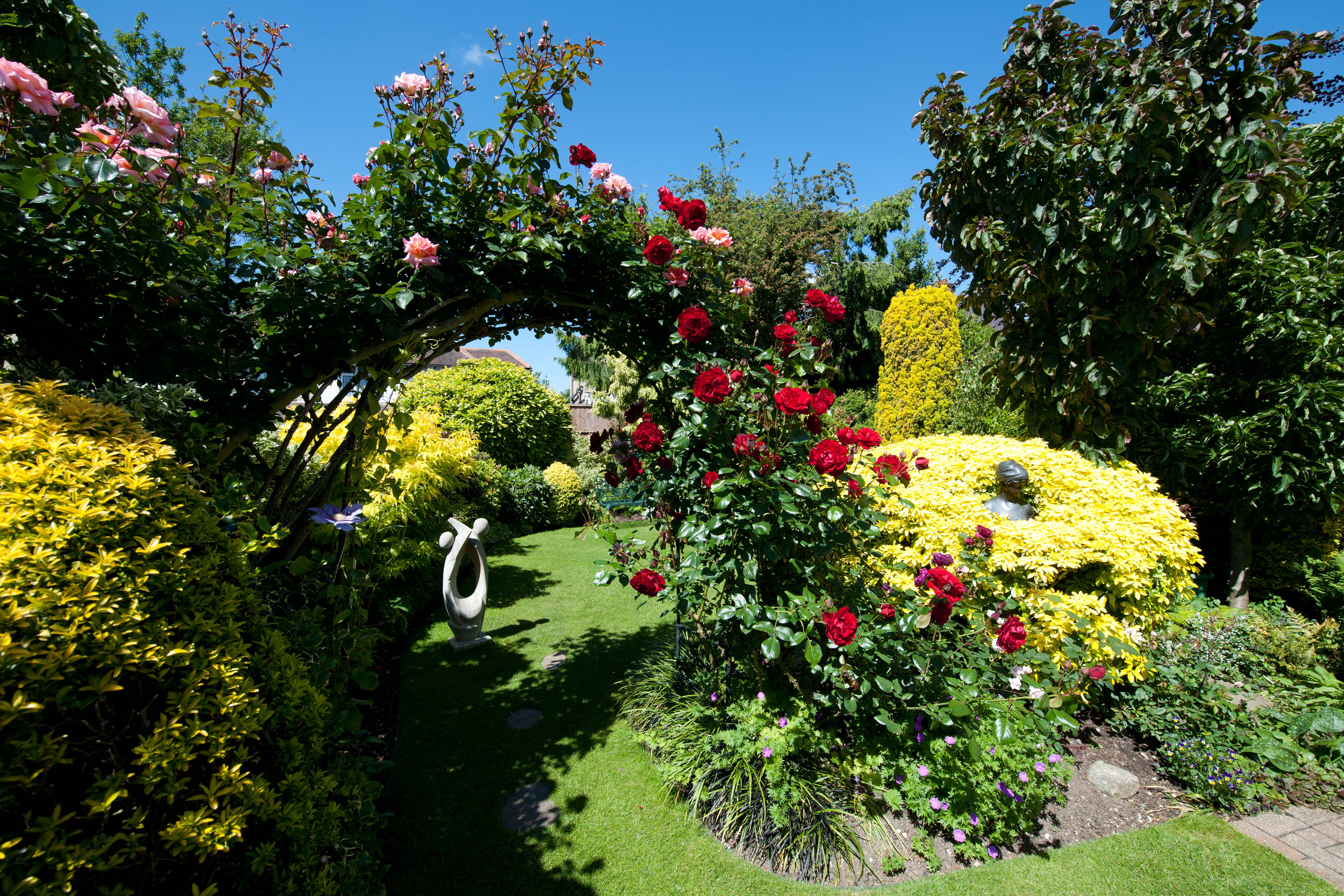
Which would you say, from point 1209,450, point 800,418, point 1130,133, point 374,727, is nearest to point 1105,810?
point 800,418

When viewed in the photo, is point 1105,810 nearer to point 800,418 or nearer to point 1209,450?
point 800,418

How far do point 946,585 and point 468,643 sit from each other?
422cm

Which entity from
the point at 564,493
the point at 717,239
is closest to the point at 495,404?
the point at 564,493

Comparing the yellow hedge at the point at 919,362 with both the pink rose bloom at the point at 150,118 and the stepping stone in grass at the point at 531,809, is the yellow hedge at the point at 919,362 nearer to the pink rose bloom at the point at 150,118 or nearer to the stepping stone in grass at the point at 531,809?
the stepping stone in grass at the point at 531,809

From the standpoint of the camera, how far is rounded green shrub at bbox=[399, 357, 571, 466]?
9.99m

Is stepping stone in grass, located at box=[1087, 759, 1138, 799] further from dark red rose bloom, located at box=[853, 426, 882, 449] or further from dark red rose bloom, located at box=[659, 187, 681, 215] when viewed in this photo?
dark red rose bloom, located at box=[659, 187, 681, 215]

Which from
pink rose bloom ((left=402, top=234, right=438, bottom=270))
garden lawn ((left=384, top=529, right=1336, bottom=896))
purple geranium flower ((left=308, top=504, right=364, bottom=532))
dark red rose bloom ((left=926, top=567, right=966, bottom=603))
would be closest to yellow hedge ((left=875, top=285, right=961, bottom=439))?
garden lawn ((left=384, top=529, right=1336, bottom=896))

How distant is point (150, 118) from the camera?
1709 mm

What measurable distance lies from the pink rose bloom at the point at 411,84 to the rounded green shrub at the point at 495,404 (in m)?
7.55

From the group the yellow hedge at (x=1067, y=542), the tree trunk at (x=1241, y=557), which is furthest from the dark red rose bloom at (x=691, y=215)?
the tree trunk at (x=1241, y=557)

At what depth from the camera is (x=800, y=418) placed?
9.04ft

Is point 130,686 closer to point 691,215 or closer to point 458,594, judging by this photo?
point 691,215

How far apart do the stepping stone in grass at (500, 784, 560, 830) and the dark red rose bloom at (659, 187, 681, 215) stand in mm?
3388

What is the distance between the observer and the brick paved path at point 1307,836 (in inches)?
100
